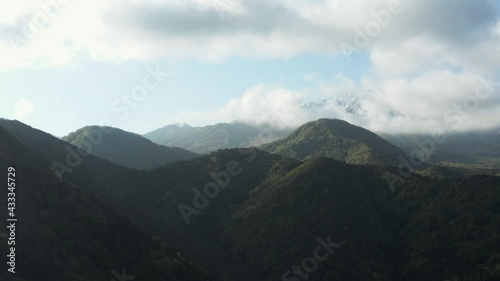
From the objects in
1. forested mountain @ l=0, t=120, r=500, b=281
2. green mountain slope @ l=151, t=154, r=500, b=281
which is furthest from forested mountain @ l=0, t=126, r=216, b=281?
green mountain slope @ l=151, t=154, r=500, b=281

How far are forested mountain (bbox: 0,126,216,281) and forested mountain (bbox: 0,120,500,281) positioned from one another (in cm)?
1181

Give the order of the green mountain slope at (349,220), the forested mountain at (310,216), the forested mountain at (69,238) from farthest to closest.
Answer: the forested mountain at (310,216), the green mountain slope at (349,220), the forested mountain at (69,238)

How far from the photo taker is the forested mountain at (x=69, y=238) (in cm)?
6481

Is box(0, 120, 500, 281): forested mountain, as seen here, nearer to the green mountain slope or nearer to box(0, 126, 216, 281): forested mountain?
the green mountain slope

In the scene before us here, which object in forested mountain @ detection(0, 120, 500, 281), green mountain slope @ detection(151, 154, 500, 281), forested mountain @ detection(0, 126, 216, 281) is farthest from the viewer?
forested mountain @ detection(0, 120, 500, 281)

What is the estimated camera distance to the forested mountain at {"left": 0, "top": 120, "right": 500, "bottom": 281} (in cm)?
11838

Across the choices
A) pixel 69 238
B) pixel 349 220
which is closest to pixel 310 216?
pixel 349 220

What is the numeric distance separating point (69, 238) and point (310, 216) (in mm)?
82572

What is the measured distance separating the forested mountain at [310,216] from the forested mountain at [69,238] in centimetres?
1181

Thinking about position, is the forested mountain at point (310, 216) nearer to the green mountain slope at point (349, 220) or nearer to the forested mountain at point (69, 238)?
the green mountain slope at point (349, 220)

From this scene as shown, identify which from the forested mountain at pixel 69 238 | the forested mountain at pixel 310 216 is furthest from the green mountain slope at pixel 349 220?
the forested mountain at pixel 69 238

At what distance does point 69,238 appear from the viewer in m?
73.1

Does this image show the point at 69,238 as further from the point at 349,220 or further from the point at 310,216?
the point at 349,220

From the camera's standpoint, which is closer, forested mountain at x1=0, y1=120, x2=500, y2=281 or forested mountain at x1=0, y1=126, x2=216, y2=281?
forested mountain at x1=0, y1=126, x2=216, y2=281
